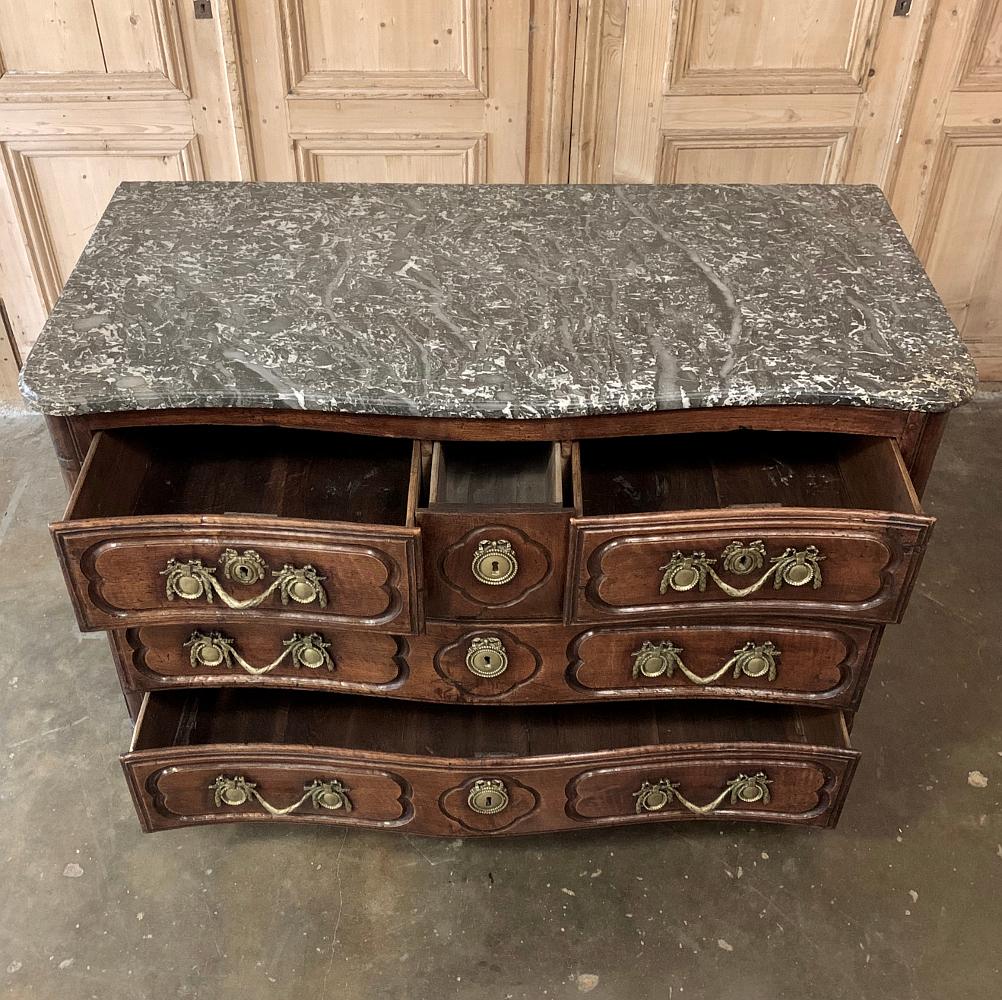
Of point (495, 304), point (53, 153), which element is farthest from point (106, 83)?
point (495, 304)

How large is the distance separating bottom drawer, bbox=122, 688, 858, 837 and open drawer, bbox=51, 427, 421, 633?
0.90 ft

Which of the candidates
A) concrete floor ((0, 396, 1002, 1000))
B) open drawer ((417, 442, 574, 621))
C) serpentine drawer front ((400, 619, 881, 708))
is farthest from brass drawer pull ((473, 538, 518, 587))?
concrete floor ((0, 396, 1002, 1000))

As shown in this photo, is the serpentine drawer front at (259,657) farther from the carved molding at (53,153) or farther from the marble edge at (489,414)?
the carved molding at (53,153)

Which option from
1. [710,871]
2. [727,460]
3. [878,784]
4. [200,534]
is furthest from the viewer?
[878,784]

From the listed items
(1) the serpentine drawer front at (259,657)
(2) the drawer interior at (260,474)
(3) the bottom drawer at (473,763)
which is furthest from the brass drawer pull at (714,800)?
(2) the drawer interior at (260,474)

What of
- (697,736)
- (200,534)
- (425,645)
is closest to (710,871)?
(697,736)

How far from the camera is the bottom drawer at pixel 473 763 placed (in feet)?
4.58

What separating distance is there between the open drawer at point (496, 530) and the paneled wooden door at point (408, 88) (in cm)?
115

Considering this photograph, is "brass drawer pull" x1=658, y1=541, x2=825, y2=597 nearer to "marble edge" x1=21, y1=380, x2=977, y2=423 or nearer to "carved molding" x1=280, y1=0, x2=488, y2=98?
"marble edge" x1=21, y1=380, x2=977, y2=423

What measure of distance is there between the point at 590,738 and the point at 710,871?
0.34 metres

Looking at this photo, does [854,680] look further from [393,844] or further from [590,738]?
[393,844]

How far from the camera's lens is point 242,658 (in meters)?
1.32

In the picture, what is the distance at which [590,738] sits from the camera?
4.81 ft

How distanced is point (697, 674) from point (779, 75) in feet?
4.79
